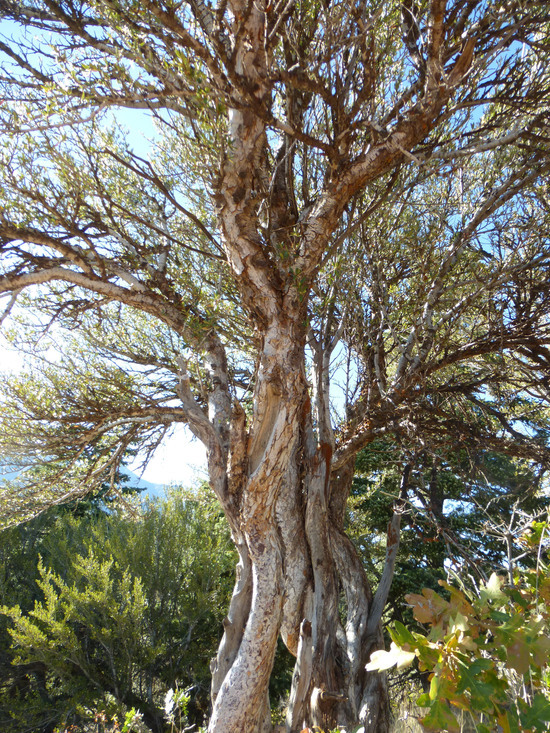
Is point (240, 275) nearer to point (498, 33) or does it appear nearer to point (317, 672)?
point (498, 33)

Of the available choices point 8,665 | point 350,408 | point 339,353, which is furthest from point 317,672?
point 8,665

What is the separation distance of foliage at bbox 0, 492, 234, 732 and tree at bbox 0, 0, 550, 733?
10.8 ft

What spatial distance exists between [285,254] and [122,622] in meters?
6.78

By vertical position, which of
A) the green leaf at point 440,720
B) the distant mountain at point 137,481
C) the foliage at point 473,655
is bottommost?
the green leaf at point 440,720

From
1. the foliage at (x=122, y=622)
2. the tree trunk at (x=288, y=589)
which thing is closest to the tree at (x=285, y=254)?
the tree trunk at (x=288, y=589)

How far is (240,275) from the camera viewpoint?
3.33 m

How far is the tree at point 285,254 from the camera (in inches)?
123

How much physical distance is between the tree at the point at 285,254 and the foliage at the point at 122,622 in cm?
330

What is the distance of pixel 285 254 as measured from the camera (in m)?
3.37

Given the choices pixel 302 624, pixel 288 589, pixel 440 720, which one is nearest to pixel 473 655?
pixel 440 720

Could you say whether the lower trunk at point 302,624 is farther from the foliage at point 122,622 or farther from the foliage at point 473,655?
the foliage at point 122,622

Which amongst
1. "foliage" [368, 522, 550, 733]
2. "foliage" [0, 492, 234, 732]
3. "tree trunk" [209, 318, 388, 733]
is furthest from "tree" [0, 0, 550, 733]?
"foliage" [0, 492, 234, 732]

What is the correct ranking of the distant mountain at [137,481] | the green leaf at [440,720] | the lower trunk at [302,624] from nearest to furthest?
1. the green leaf at [440,720]
2. the lower trunk at [302,624]
3. the distant mountain at [137,481]

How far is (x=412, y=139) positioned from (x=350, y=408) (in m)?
3.16
